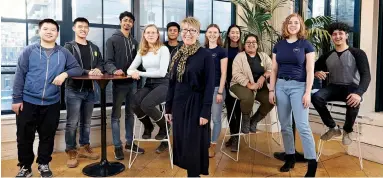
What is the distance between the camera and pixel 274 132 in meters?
4.77

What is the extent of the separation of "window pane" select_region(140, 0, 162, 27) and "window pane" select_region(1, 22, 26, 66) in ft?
4.71

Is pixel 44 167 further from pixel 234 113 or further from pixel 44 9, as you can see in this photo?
pixel 234 113

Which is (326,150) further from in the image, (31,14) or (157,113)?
(31,14)

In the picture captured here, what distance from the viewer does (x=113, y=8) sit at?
4086 mm

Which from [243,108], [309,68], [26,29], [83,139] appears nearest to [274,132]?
[243,108]

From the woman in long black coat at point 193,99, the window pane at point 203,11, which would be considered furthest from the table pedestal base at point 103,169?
the window pane at point 203,11

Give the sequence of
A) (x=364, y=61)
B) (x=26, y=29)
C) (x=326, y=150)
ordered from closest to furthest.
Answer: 1. (x=364, y=61)
2. (x=26, y=29)
3. (x=326, y=150)

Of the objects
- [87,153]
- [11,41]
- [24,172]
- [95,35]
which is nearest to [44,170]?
→ [24,172]

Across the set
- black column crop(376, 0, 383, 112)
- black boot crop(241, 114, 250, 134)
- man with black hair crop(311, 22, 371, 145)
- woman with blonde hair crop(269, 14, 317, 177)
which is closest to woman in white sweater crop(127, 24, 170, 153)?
black boot crop(241, 114, 250, 134)

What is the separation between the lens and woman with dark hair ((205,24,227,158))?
11.2ft

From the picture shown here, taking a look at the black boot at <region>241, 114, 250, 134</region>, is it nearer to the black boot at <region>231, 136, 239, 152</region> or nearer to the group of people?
the group of people

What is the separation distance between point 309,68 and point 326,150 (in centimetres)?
154

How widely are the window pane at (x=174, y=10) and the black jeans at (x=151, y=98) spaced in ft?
4.44

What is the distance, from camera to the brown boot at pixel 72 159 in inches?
126
